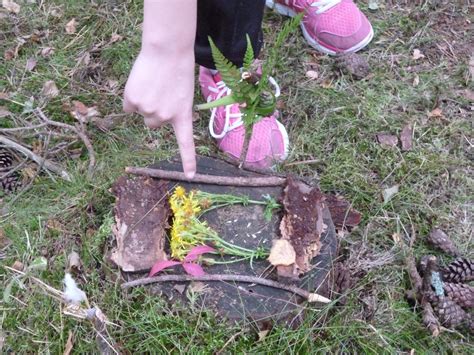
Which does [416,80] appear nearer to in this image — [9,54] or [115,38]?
[115,38]

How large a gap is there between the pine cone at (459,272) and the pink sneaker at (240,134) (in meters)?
0.84

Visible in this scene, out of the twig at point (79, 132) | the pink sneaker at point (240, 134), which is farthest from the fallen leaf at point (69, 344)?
Result: the pink sneaker at point (240, 134)

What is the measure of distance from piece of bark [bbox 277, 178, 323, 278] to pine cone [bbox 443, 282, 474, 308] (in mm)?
547

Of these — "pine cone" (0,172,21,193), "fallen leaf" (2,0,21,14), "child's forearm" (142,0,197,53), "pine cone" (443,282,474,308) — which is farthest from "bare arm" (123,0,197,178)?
"fallen leaf" (2,0,21,14)

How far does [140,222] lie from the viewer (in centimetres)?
179

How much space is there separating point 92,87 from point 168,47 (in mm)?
1397

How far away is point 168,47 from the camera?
1.40 metres

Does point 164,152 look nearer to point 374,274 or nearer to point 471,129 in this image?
point 374,274

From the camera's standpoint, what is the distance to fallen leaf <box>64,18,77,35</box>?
9.60ft

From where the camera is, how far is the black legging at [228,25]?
201cm

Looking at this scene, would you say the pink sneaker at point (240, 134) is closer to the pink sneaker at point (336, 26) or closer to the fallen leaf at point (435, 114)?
the pink sneaker at point (336, 26)

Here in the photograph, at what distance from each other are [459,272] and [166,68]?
1371mm

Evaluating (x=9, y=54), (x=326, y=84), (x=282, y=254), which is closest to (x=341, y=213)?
(x=282, y=254)

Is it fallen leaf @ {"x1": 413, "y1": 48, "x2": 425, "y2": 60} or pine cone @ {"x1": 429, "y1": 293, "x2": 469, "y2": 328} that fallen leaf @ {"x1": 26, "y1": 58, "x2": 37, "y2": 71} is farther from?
pine cone @ {"x1": 429, "y1": 293, "x2": 469, "y2": 328}
